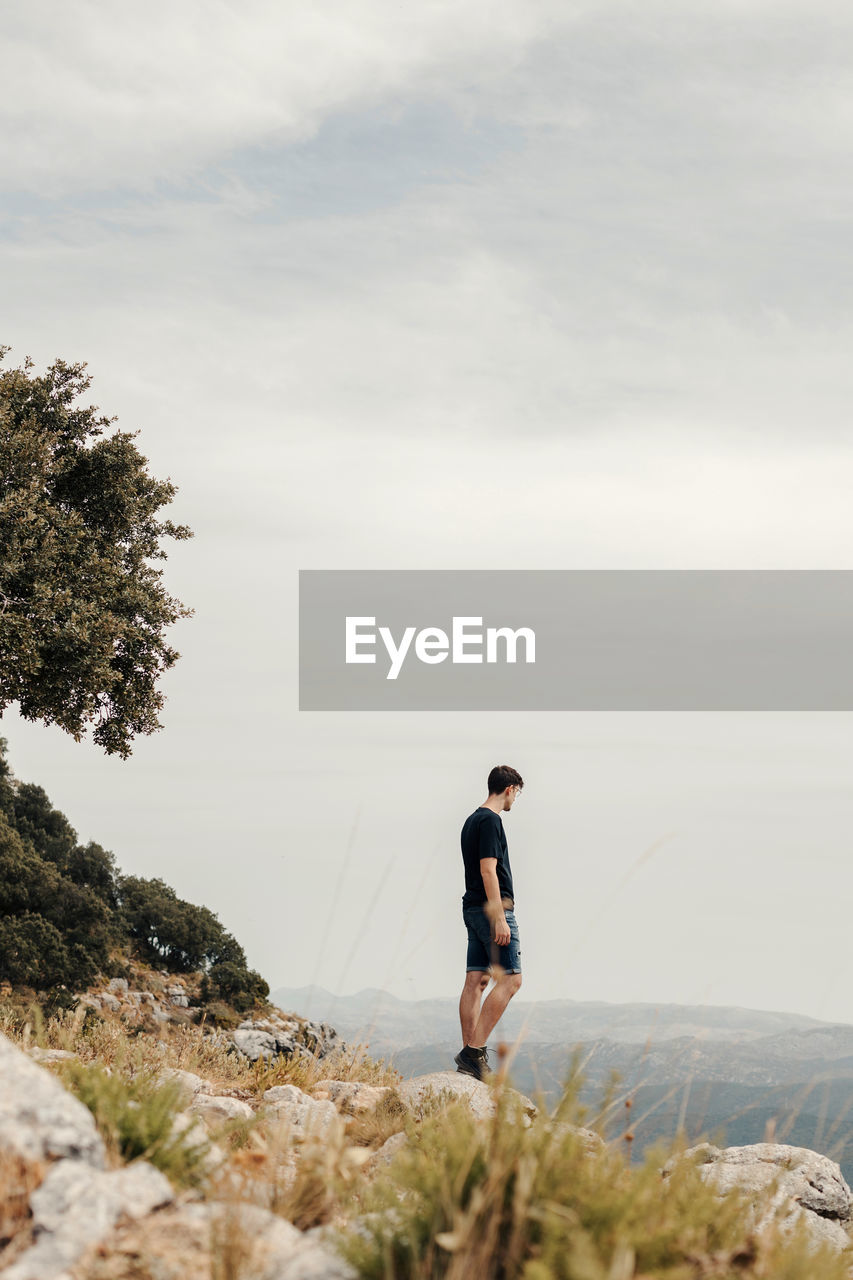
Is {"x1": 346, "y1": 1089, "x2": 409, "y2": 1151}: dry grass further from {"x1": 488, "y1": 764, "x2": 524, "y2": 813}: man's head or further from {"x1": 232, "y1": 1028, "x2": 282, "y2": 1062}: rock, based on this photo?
{"x1": 232, "y1": 1028, "x2": 282, "y2": 1062}: rock

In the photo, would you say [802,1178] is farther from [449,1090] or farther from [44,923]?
[44,923]

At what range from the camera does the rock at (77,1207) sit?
2984 millimetres

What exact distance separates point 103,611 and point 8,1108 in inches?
551

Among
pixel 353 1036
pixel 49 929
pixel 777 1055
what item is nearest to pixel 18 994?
pixel 49 929

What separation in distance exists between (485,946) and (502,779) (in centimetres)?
134

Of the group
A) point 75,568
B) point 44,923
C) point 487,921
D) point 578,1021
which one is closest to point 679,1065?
point 578,1021

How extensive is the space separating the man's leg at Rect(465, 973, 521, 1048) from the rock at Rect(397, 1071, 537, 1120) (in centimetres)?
32

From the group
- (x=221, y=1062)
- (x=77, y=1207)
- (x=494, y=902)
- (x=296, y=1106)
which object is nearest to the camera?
(x=77, y=1207)

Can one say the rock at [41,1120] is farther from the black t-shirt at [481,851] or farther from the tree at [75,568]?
the tree at [75,568]

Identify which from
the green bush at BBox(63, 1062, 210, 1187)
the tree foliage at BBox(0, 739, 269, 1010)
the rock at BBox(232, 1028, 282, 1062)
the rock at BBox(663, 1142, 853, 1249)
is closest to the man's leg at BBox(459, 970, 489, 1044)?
the rock at BBox(663, 1142, 853, 1249)

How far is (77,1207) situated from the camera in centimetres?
316

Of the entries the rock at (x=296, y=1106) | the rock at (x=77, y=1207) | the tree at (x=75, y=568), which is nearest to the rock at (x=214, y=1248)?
the rock at (x=77, y=1207)

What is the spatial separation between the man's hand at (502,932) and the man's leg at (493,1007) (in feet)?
1.18

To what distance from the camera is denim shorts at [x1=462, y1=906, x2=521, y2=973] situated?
779 centimetres
